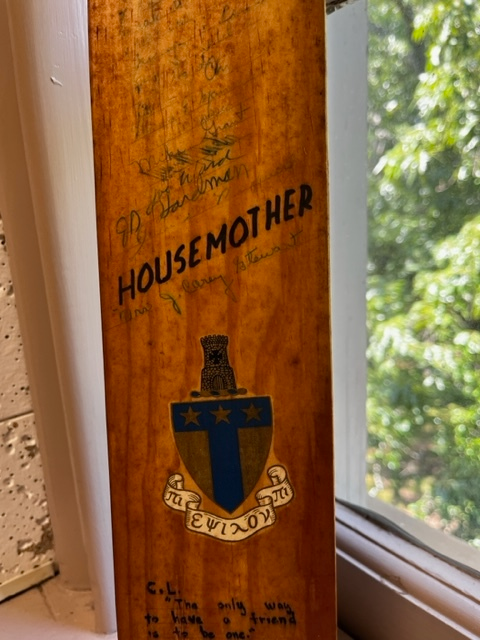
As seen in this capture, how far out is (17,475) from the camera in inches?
29.7

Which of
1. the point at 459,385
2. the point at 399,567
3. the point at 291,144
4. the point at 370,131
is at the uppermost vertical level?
the point at 370,131

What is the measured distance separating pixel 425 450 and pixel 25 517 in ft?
2.13

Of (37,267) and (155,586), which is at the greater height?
(37,267)

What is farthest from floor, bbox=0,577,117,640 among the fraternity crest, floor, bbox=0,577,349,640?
the fraternity crest

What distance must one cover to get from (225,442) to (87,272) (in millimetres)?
259

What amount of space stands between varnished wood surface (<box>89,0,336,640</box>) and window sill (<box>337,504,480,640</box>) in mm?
139

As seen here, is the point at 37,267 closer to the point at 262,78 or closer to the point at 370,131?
the point at 262,78

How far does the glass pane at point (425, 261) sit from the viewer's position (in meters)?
0.77

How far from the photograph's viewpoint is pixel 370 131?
2.84ft

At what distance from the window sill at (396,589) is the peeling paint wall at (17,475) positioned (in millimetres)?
423

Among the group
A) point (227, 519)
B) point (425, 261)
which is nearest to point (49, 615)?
point (227, 519)

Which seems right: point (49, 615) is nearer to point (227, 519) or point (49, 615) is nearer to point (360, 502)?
point (227, 519)

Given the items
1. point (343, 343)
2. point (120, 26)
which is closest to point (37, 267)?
point (120, 26)
